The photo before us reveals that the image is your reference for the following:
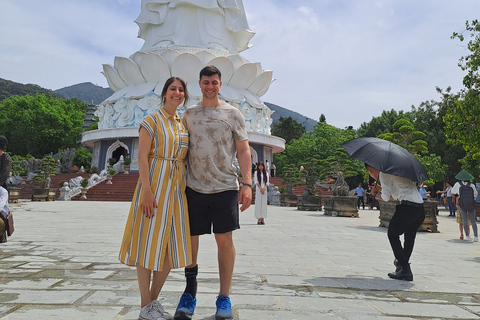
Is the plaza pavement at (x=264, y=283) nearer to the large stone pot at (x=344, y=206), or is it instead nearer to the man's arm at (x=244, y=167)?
the man's arm at (x=244, y=167)

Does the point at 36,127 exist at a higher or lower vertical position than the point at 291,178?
higher

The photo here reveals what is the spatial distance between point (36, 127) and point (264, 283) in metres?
40.5

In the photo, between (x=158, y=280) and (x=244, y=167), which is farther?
(x=244, y=167)

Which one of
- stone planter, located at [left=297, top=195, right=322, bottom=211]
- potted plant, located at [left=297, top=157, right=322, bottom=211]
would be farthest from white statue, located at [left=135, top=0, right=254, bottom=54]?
stone planter, located at [left=297, top=195, right=322, bottom=211]

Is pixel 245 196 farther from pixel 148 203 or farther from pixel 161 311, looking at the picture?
pixel 161 311

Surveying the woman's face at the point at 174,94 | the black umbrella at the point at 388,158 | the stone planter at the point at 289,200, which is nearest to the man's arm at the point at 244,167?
the woman's face at the point at 174,94

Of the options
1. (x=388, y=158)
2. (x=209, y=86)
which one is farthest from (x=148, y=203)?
(x=388, y=158)

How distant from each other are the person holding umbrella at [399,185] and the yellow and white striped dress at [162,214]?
216 centimetres

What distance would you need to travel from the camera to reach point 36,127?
1521 inches

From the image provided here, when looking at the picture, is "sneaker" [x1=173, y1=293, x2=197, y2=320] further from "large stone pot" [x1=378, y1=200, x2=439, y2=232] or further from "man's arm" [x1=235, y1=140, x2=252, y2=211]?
"large stone pot" [x1=378, y1=200, x2=439, y2=232]

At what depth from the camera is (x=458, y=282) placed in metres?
3.84

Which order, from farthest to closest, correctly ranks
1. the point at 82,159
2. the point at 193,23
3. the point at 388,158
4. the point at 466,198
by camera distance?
the point at 82,159 → the point at 193,23 → the point at 466,198 → the point at 388,158

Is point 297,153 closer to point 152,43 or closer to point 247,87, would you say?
point 247,87

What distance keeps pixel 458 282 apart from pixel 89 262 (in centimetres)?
364
